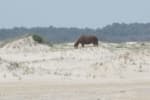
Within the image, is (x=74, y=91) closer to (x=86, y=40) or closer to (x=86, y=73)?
(x=86, y=73)

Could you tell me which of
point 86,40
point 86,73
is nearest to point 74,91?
point 86,73

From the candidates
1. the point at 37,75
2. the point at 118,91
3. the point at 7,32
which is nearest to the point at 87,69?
the point at 37,75

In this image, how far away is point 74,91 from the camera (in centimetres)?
2008

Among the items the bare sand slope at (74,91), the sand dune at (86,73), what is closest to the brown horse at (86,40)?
the sand dune at (86,73)

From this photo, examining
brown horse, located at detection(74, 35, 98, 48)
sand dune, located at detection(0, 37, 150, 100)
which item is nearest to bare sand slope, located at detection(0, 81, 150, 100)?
sand dune, located at detection(0, 37, 150, 100)

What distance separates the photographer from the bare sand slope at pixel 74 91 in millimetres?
18234

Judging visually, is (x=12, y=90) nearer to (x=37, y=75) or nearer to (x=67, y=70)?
(x=37, y=75)

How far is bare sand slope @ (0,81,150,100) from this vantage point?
18.2 metres

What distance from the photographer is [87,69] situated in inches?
1123

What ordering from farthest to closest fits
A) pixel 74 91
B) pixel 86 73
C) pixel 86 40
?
pixel 86 40, pixel 86 73, pixel 74 91

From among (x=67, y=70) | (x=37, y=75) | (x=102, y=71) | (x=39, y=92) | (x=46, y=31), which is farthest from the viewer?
(x=46, y=31)

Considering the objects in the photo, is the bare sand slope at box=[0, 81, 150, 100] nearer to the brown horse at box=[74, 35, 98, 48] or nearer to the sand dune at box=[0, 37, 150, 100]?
the sand dune at box=[0, 37, 150, 100]

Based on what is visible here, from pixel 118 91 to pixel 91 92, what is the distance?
0.85 m

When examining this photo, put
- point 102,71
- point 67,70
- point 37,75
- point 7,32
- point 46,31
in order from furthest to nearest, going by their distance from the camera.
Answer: point 46,31
point 7,32
point 67,70
point 102,71
point 37,75
